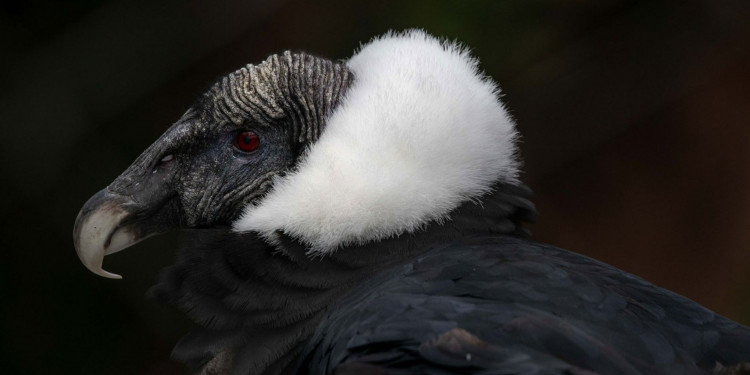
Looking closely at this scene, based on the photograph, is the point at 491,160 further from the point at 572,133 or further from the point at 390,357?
the point at 572,133

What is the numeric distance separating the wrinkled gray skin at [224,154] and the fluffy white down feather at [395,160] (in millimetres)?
102

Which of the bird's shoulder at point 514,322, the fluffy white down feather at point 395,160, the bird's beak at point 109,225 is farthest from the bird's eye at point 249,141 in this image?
the bird's shoulder at point 514,322

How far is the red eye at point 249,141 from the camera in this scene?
286 centimetres

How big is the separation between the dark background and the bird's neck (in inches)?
83.0

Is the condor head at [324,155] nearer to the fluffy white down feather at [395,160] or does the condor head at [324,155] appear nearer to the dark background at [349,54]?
the fluffy white down feather at [395,160]

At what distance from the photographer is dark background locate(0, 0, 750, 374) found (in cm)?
467

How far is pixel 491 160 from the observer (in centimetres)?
267

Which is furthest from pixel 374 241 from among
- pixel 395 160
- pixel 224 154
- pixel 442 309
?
pixel 224 154

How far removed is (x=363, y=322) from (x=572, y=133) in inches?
120

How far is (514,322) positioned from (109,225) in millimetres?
1240

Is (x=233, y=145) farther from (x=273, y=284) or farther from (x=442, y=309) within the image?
(x=442, y=309)

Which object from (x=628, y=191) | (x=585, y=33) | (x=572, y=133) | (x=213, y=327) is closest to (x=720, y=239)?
(x=628, y=191)

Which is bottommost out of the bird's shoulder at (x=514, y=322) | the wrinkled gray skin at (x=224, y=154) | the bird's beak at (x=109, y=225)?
the bird's shoulder at (x=514, y=322)

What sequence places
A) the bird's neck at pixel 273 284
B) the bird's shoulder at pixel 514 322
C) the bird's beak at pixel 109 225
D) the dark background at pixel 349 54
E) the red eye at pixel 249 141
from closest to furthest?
the bird's shoulder at pixel 514 322, the bird's neck at pixel 273 284, the bird's beak at pixel 109 225, the red eye at pixel 249 141, the dark background at pixel 349 54
